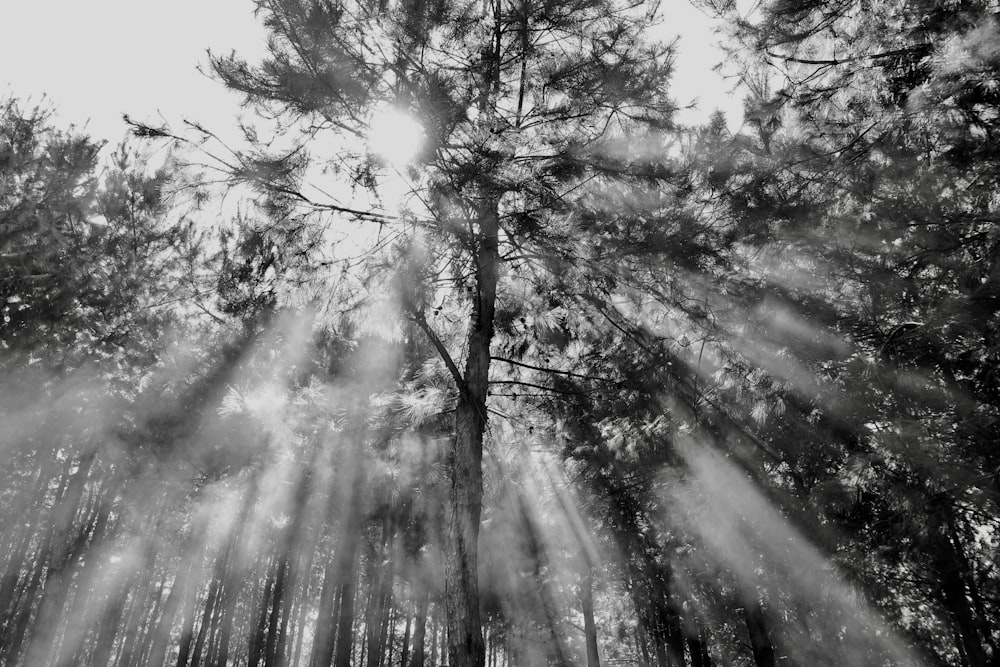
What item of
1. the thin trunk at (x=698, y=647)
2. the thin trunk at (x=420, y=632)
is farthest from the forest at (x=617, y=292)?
the thin trunk at (x=420, y=632)

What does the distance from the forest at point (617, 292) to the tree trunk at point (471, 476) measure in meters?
0.03

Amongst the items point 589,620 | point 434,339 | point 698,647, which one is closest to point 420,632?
point 589,620

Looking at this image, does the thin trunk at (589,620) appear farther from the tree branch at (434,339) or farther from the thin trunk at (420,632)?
the tree branch at (434,339)

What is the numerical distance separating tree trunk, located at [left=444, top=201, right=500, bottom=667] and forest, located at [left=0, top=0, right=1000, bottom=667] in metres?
0.03

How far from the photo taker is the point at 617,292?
18.4ft

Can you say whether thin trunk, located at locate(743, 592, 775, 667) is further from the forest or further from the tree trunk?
the tree trunk

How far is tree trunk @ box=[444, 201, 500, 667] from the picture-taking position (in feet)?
13.8

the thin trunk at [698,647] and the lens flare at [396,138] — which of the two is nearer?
the lens flare at [396,138]

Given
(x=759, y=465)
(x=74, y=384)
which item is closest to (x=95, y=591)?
(x=74, y=384)

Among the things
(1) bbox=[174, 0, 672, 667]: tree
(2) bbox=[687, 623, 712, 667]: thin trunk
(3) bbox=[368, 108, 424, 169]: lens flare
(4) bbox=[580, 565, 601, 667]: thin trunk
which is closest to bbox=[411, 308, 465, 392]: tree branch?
(1) bbox=[174, 0, 672, 667]: tree

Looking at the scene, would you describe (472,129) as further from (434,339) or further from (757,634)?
(757,634)

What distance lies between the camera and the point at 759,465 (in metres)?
7.57

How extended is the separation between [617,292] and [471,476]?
2466 mm

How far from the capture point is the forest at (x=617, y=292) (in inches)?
156
